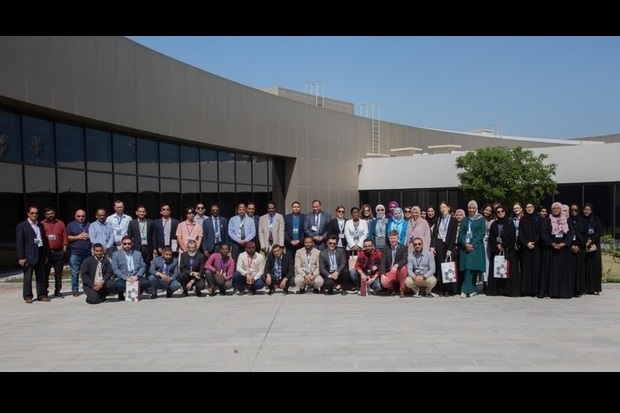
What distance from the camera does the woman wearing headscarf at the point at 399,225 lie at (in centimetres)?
1320

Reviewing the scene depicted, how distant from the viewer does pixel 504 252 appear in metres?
12.1

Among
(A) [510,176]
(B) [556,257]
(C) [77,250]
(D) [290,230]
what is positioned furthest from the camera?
(A) [510,176]

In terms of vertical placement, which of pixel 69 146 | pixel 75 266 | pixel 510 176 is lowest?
pixel 75 266

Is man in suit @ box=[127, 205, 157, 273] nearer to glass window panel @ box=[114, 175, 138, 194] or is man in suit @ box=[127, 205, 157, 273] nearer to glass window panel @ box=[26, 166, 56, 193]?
glass window panel @ box=[26, 166, 56, 193]

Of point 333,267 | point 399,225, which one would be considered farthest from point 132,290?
point 399,225

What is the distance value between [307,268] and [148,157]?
1105 cm

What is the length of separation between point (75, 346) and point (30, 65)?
10081 millimetres

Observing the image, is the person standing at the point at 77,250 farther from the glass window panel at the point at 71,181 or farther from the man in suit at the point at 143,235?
the glass window panel at the point at 71,181

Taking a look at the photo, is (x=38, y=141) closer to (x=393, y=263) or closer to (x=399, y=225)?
Answer: (x=399, y=225)

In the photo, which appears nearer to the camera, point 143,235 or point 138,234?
point 138,234

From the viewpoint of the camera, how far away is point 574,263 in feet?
39.3

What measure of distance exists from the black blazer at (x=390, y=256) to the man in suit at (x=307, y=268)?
1.31 meters
